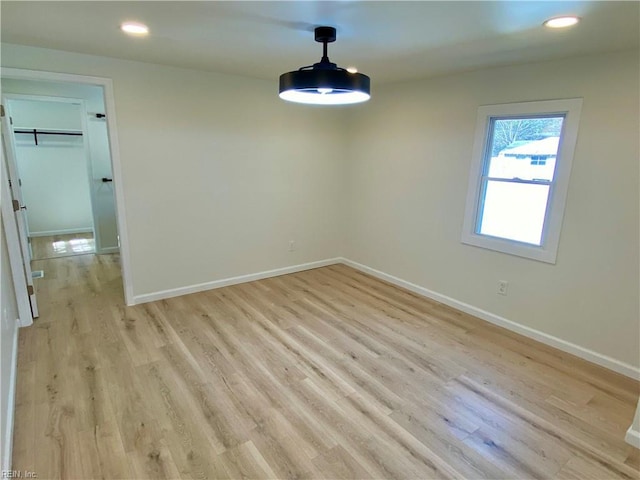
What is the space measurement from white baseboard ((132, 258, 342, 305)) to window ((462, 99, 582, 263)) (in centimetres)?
208

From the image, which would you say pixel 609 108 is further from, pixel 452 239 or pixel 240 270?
pixel 240 270

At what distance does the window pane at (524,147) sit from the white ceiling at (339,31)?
0.51m

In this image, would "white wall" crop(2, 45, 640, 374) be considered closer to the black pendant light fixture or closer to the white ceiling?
the white ceiling

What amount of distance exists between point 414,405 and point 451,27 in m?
2.35

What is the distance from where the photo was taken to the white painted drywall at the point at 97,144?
15.7 feet

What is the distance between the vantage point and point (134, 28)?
229 cm

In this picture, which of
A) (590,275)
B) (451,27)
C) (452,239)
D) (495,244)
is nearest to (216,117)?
(451,27)

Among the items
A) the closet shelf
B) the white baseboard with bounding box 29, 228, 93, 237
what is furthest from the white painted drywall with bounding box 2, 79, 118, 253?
the white baseboard with bounding box 29, 228, 93, 237

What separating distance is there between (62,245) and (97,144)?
6.04ft

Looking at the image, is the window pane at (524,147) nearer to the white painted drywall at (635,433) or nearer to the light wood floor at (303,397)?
the light wood floor at (303,397)

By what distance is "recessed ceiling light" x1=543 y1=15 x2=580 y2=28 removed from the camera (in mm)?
1929

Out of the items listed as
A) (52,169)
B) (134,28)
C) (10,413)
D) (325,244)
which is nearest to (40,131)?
(52,169)

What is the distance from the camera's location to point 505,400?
238 centimetres

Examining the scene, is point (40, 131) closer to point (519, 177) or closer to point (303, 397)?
point (303, 397)
